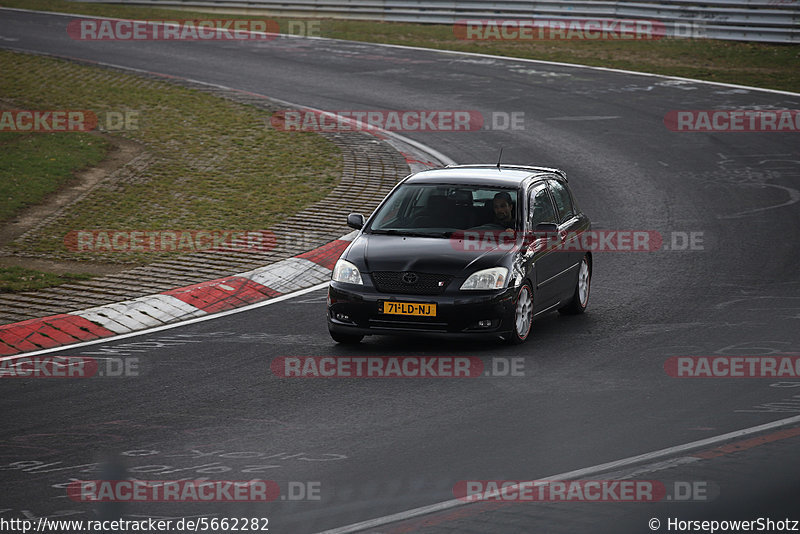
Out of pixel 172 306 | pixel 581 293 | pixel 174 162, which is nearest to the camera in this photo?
pixel 172 306

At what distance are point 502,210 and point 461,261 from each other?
1162 millimetres

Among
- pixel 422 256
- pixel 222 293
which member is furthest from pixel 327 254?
pixel 422 256

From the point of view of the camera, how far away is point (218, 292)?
12992 mm

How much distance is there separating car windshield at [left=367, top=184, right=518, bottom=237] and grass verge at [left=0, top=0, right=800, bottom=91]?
15973 millimetres

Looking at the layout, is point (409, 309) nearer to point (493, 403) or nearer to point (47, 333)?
point (493, 403)

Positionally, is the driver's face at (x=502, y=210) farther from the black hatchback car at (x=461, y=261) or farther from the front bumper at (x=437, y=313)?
the front bumper at (x=437, y=313)

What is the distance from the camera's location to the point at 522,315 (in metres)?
11.2

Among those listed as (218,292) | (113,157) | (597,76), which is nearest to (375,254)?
(218,292)

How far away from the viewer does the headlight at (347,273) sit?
10.9m

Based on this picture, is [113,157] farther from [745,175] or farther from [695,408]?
[695,408]

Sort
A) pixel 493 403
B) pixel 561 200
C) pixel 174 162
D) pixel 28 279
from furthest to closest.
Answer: pixel 174 162 < pixel 28 279 < pixel 561 200 < pixel 493 403

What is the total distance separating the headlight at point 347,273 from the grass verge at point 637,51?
687 inches

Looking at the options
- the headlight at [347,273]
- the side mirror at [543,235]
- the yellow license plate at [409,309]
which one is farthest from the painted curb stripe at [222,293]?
the side mirror at [543,235]

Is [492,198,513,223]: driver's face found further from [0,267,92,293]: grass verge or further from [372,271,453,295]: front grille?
[0,267,92,293]: grass verge
